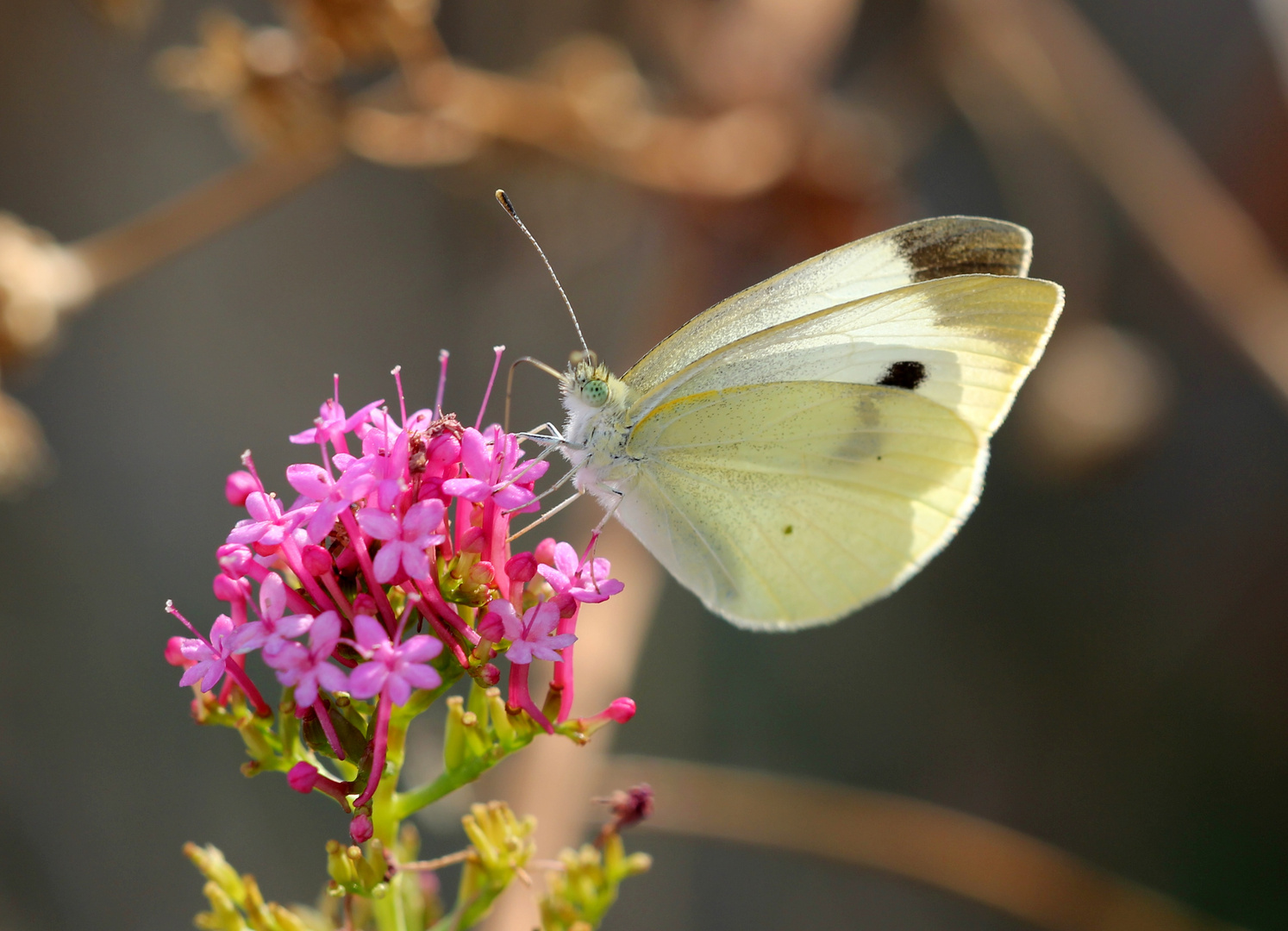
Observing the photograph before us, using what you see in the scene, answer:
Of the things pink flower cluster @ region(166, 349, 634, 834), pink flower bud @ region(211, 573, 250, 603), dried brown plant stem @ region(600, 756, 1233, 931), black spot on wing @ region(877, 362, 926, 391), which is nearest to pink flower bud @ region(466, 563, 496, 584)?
pink flower cluster @ region(166, 349, 634, 834)

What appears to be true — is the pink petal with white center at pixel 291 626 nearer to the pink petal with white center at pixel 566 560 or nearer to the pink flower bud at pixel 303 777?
the pink flower bud at pixel 303 777

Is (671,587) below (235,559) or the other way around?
below

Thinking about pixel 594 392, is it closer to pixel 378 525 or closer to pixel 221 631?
pixel 378 525

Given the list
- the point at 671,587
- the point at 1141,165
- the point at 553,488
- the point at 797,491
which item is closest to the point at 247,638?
the point at 553,488

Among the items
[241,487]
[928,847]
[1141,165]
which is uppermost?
[1141,165]

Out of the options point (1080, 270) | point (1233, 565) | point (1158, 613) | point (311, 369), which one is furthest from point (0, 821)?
point (1233, 565)

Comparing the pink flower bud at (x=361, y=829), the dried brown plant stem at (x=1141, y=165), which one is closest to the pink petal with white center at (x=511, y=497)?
the pink flower bud at (x=361, y=829)
